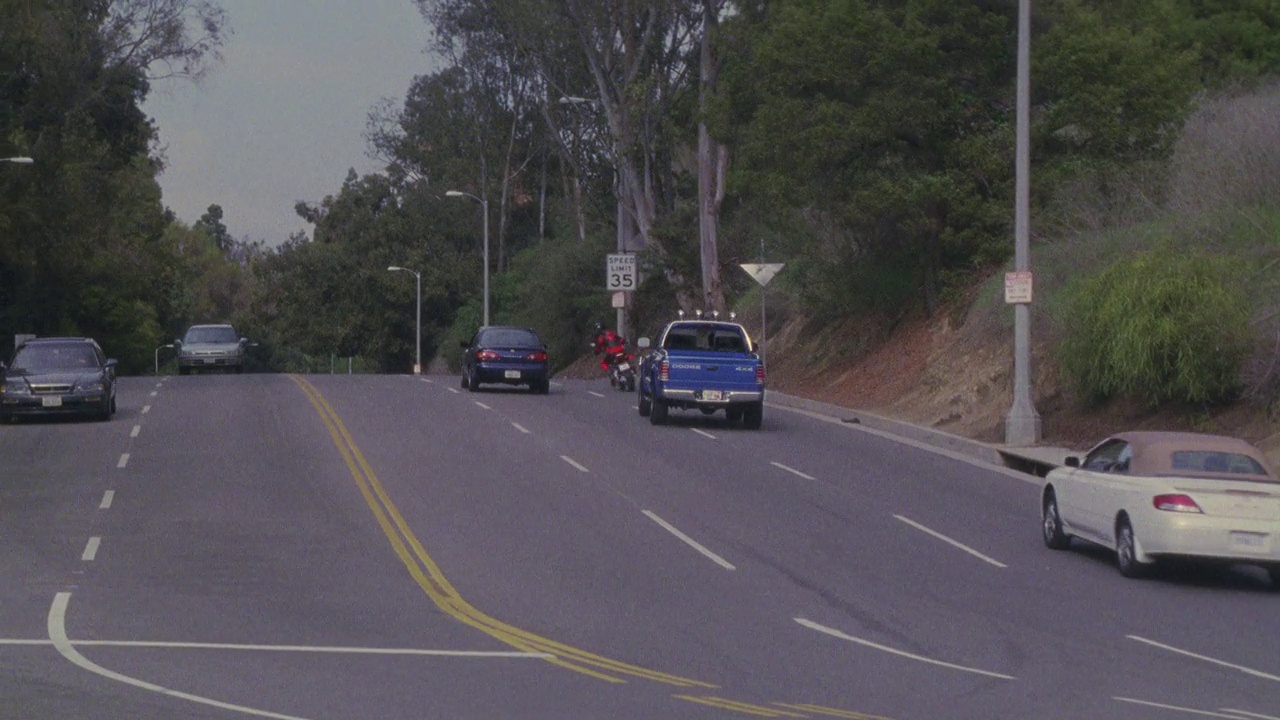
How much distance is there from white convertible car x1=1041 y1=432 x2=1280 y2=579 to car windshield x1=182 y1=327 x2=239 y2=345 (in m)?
42.6

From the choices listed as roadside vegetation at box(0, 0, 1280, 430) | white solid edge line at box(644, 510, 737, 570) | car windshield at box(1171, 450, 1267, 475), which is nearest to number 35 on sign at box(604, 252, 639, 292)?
roadside vegetation at box(0, 0, 1280, 430)

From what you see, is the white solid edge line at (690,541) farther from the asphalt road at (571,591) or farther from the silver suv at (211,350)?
the silver suv at (211,350)

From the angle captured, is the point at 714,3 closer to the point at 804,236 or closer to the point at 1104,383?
the point at 804,236

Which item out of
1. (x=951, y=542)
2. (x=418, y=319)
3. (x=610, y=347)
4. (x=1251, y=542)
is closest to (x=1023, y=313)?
(x=951, y=542)

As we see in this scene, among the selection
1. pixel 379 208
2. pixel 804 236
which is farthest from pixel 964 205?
pixel 379 208

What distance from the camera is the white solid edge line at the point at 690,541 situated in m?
16.9

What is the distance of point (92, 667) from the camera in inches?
438

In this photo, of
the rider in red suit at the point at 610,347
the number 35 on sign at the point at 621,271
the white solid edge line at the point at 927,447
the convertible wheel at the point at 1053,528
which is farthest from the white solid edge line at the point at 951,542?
the number 35 on sign at the point at 621,271

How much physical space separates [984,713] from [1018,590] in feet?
18.7

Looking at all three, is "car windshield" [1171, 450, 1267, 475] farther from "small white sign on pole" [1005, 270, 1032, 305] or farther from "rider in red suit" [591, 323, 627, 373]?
"rider in red suit" [591, 323, 627, 373]

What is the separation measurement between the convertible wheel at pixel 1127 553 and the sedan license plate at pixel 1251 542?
96 cm

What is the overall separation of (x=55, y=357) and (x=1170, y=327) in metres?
20.4

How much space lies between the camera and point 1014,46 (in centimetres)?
3569

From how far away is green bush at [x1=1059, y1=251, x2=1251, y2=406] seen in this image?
23.7 metres
